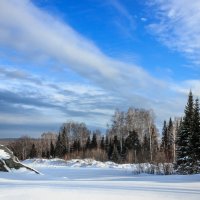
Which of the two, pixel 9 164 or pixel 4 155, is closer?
pixel 9 164

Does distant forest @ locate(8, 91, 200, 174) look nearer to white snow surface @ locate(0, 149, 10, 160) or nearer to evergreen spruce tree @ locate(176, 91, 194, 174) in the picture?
evergreen spruce tree @ locate(176, 91, 194, 174)

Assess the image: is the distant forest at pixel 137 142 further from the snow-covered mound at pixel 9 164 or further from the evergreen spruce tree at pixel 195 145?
the snow-covered mound at pixel 9 164

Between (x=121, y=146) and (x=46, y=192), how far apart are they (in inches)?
2306

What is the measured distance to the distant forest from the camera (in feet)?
93.3

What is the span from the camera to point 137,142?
205ft

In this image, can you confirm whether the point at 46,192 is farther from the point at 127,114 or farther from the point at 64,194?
the point at 127,114

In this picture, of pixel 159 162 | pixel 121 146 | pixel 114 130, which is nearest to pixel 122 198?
pixel 159 162

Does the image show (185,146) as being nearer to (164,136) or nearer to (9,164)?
(9,164)

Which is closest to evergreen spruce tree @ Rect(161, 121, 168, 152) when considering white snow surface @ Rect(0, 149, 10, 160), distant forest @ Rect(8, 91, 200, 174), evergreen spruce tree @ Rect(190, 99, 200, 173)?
distant forest @ Rect(8, 91, 200, 174)

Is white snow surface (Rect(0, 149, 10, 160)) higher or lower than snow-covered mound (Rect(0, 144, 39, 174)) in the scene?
higher

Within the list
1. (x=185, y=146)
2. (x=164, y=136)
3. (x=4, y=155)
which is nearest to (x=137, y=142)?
(x=164, y=136)

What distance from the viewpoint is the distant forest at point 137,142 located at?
2845 cm

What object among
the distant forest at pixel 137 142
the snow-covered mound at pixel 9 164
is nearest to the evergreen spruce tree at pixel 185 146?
the distant forest at pixel 137 142

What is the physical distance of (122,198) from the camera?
867 centimetres
